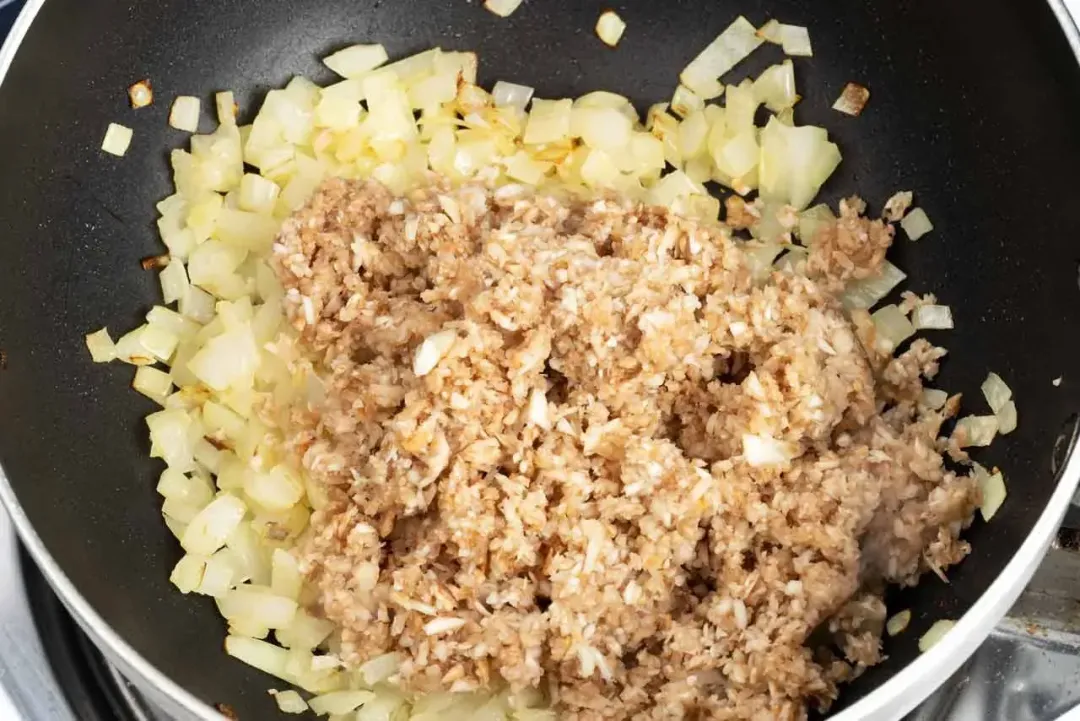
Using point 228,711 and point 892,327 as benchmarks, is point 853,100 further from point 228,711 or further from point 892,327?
point 228,711

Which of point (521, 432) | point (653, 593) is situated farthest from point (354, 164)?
point (653, 593)

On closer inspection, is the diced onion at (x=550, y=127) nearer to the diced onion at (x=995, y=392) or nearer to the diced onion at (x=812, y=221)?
the diced onion at (x=812, y=221)

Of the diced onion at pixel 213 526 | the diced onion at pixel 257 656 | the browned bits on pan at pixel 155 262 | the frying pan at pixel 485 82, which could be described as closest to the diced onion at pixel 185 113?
the frying pan at pixel 485 82

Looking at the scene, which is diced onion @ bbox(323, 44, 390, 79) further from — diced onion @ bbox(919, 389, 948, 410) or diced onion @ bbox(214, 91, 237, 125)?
diced onion @ bbox(919, 389, 948, 410)

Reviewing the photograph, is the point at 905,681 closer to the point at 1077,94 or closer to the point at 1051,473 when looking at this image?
the point at 1051,473

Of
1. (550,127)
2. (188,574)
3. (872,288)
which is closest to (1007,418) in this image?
(872,288)
